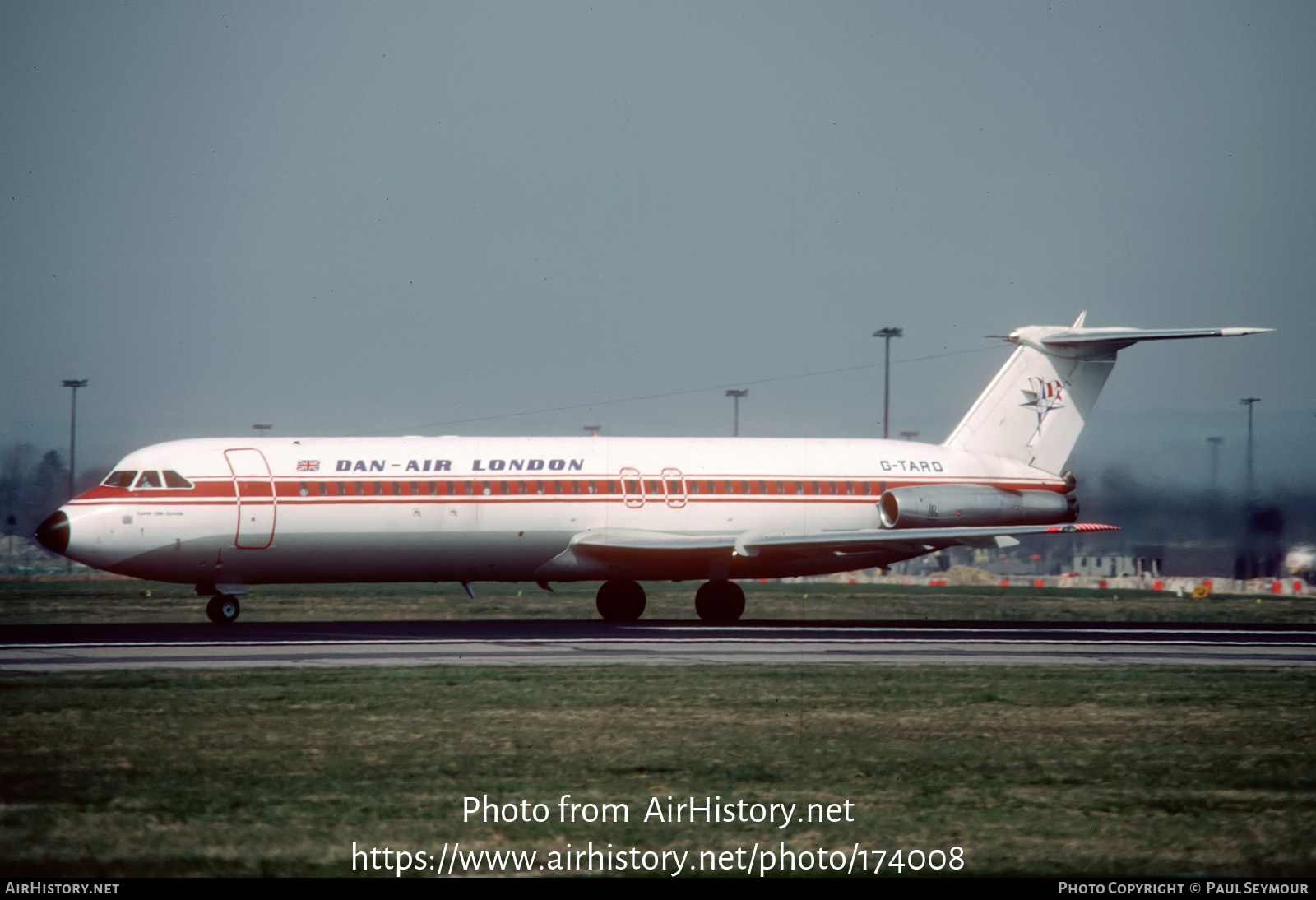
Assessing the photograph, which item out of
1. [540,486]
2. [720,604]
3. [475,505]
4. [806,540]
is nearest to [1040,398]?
[806,540]

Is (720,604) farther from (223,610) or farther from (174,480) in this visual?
(174,480)

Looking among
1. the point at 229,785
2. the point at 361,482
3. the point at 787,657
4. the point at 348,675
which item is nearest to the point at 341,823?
the point at 229,785

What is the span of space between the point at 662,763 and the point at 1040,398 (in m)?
27.1

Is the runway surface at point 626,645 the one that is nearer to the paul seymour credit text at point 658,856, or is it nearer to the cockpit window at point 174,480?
the cockpit window at point 174,480

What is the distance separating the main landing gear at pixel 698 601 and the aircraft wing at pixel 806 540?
1.28 m

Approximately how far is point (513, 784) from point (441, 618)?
23928mm

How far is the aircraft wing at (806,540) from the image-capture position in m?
32.9

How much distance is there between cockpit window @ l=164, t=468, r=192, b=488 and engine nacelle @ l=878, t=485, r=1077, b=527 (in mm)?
16248

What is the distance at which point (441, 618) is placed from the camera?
3506cm

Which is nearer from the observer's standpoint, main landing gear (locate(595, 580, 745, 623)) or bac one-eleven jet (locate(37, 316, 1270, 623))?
bac one-eleven jet (locate(37, 316, 1270, 623))

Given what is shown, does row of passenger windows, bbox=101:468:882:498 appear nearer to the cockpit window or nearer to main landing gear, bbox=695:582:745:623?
the cockpit window

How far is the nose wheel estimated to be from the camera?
30953 mm

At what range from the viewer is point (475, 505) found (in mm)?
32156

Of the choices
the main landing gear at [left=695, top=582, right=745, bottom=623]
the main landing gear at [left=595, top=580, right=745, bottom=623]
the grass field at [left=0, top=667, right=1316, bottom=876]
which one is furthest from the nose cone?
the main landing gear at [left=695, top=582, right=745, bottom=623]
